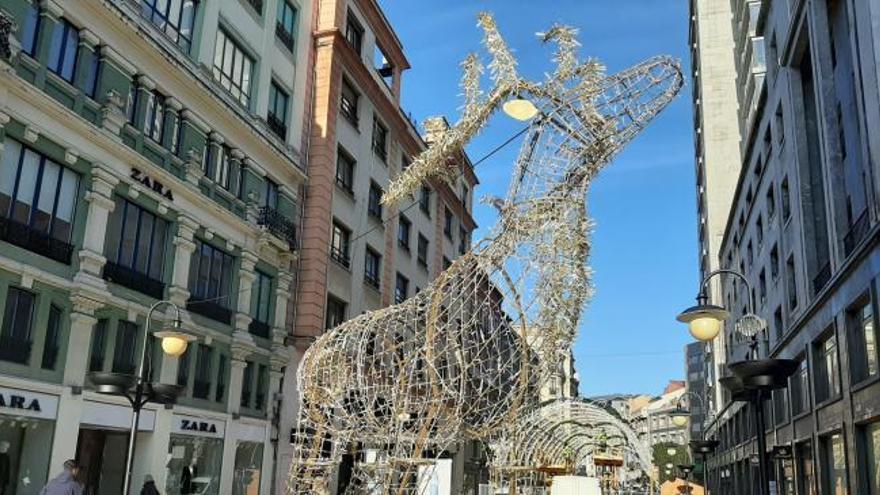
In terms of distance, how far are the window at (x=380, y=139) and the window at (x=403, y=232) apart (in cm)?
304

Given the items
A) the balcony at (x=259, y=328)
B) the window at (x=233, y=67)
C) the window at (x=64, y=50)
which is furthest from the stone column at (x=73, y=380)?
the window at (x=233, y=67)

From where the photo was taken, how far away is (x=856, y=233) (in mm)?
17844

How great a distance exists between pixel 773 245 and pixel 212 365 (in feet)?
66.0

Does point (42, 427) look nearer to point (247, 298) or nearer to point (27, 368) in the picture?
point (27, 368)

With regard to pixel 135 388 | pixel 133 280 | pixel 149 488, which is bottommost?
pixel 149 488

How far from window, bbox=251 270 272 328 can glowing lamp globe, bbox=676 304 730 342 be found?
53.8 ft

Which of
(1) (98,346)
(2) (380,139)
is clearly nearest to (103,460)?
(1) (98,346)

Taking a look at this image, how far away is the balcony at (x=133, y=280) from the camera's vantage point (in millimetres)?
18094

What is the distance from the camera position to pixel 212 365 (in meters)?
21.8

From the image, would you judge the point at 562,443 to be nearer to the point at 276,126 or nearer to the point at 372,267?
the point at 276,126

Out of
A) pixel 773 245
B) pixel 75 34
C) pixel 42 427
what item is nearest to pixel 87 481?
pixel 42 427

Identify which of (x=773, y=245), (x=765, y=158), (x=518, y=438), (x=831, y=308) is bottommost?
(x=518, y=438)

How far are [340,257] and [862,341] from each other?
17177 mm

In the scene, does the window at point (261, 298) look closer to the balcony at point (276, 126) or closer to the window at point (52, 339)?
the balcony at point (276, 126)
